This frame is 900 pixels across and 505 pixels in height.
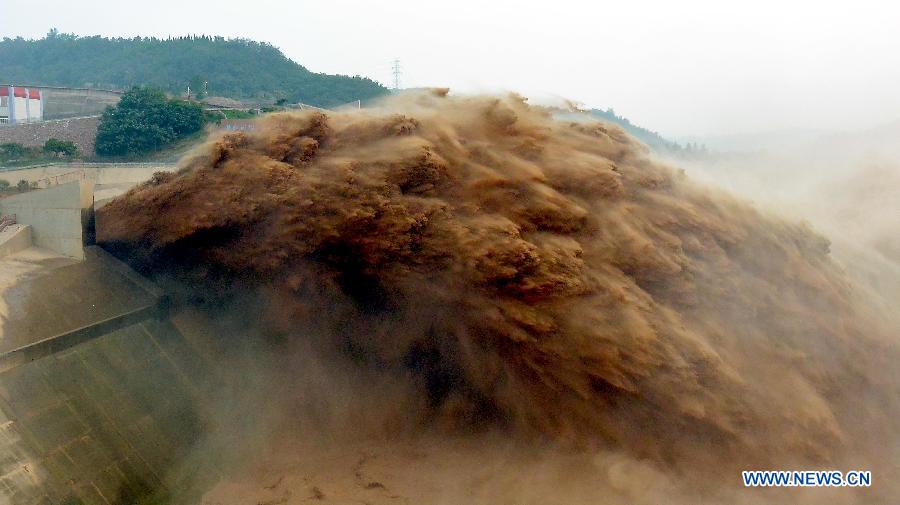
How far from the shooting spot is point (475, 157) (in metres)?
9.27

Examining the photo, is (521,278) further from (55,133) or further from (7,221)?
(55,133)

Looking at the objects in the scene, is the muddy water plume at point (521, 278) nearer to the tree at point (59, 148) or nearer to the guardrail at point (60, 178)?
the guardrail at point (60, 178)

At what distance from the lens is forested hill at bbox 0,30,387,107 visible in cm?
8219

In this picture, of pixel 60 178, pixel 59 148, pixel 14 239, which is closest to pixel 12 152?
pixel 59 148

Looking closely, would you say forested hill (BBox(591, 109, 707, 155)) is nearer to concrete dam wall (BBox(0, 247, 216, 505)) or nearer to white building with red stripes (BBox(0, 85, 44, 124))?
concrete dam wall (BBox(0, 247, 216, 505))

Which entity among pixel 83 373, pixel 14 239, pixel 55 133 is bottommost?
pixel 83 373

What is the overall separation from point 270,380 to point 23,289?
3878 millimetres

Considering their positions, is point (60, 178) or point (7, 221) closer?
point (7, 221)

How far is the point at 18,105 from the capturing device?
54000 mm

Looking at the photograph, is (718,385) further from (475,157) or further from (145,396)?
(145,396)

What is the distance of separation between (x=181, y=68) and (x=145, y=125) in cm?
6470

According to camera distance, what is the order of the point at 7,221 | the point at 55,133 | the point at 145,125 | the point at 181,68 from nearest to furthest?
the point at 7,221 → the point at 145,125 → the point at 55,133 → the point at 181,68

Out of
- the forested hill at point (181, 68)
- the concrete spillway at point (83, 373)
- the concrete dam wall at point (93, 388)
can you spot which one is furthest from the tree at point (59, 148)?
the forested hill at point (181, 68)

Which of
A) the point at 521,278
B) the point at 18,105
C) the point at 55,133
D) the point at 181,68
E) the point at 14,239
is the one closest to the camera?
the point at 521,278
